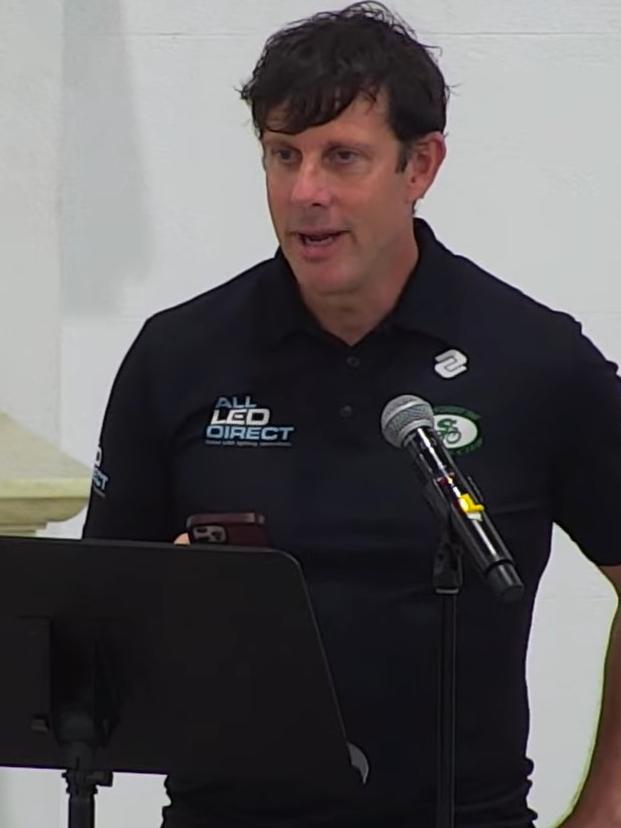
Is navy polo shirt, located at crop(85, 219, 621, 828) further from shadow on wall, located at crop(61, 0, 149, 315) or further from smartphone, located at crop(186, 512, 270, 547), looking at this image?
shadow on wall, located at crop(61, 0, 149, 315)

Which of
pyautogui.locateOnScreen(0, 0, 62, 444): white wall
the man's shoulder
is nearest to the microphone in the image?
the man's shoulder

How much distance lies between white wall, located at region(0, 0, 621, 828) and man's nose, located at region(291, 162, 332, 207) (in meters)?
1.11

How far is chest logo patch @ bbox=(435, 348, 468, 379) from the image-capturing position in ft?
6.22

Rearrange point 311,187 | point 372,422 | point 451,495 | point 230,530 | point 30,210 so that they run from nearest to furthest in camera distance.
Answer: point 451,495
point 230,530
point 311,187
point 372,422
point 30,210

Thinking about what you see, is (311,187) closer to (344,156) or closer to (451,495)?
(344,156)

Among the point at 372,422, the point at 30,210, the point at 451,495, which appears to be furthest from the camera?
the point at 30,210

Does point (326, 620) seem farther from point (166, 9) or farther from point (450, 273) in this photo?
point (166, 9)

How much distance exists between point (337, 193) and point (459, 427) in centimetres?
27

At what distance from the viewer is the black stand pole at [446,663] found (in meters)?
1.52

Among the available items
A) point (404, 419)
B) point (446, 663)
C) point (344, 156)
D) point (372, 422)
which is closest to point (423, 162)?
point (344, 156)

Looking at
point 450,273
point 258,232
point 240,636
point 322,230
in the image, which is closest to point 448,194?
point 258,232

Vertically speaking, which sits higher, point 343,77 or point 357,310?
point 343,77

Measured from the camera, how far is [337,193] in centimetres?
178

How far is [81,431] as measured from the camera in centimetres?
293
